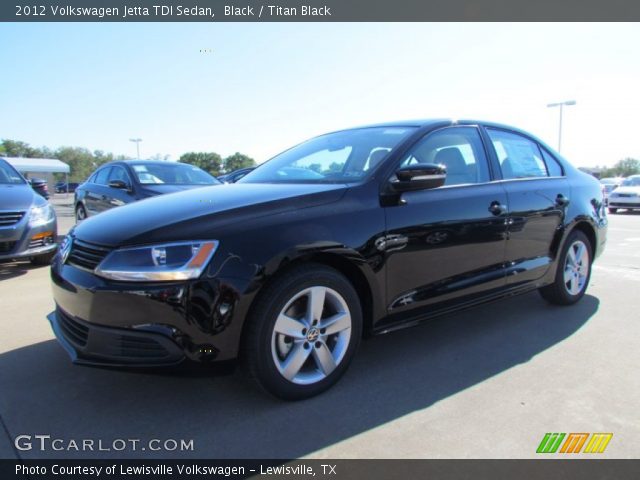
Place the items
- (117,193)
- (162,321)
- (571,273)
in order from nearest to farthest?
(162,321) < (571,273) < (117,193)

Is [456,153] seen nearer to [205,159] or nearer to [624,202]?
[624,202]

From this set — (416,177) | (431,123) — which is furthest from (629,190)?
(416,177)

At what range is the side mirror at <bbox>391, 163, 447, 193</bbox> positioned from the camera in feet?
8.98

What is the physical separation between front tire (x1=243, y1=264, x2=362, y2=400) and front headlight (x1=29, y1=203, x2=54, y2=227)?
4.61 m

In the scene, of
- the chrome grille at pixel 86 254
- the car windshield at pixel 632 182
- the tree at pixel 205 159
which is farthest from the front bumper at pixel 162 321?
the tree at pixel 205 159

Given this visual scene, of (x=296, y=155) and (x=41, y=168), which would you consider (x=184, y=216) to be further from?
(x=41, y=168)

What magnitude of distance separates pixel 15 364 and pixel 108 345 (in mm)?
1267

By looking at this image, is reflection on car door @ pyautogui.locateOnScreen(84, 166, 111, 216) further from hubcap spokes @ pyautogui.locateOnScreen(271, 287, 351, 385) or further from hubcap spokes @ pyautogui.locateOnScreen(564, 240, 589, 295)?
hubcap spokes @ pyautogui.locateOnScreen(564, 240, 589, 295)

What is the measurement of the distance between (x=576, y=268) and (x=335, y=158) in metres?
2.54

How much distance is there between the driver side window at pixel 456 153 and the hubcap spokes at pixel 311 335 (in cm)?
117

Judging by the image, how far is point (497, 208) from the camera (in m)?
3.37

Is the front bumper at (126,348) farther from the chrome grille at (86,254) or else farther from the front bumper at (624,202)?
the front bumper at (624,202)

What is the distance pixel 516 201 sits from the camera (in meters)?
3.54

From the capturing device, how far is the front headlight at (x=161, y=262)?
2148mm
